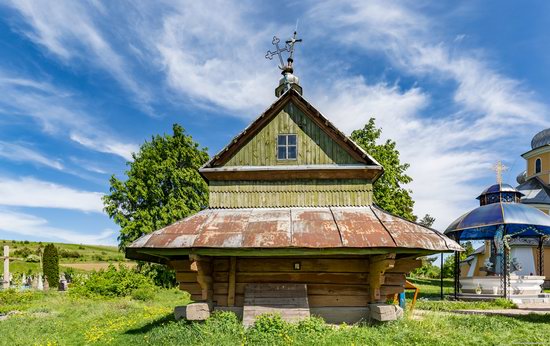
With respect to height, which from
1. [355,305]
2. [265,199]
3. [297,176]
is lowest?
[355,305]

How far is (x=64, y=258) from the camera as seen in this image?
54.3 m

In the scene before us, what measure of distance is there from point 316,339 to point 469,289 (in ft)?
55.9

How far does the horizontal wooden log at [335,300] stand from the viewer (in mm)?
9766

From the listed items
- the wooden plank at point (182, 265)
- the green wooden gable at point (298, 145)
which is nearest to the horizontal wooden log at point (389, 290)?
the green wooden gable at point (298, 145)

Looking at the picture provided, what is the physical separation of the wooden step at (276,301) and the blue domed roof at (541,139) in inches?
1522

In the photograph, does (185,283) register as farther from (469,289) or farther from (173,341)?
(469,289)

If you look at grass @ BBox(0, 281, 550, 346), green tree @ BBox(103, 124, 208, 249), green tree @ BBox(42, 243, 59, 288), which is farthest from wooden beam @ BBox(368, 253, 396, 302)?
green tree @ BBox(42, 243, 59, 288)

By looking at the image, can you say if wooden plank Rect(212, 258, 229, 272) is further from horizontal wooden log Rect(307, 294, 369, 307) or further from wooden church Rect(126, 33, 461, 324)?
horizontal wooden log Rect(307, 294, 369, 307)

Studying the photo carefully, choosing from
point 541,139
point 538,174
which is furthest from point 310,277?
point 541,139

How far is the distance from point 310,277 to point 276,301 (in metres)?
1.18

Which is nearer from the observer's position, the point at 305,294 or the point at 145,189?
the point at 305,294

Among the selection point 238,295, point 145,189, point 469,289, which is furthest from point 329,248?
point 145,189

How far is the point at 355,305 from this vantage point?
9758 mm

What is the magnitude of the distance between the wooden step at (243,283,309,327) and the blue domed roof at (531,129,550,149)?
38.7 meters
